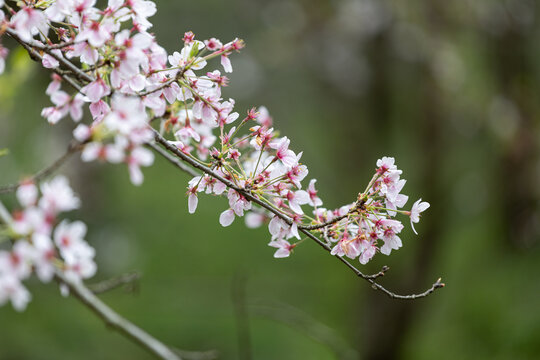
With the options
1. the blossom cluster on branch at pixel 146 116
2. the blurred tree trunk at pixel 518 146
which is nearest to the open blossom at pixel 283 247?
the blossom cluster on branch at pixel 146 116

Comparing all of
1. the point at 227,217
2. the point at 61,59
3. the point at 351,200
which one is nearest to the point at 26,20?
the point at 61,59

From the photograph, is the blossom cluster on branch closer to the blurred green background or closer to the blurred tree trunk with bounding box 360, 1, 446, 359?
the blurred green background

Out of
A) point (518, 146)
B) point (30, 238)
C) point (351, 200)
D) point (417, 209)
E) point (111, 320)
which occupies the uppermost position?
point (518, 146)

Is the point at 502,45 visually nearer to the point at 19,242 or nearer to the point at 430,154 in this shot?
the point at 430,154

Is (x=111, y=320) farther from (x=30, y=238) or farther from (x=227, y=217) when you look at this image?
(x=30, y=238)

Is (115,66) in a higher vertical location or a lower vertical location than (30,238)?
higher

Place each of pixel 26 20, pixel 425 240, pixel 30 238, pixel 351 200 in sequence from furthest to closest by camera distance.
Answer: pixel 351 200 → pixel 425 240 → pixel 26 20 → pixel 30 238

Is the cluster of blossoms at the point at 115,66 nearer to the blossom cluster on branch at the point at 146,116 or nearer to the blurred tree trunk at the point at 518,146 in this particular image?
the blossom cluster on branch at the point at 146,116

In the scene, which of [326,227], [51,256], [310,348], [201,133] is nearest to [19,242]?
[51,256]
